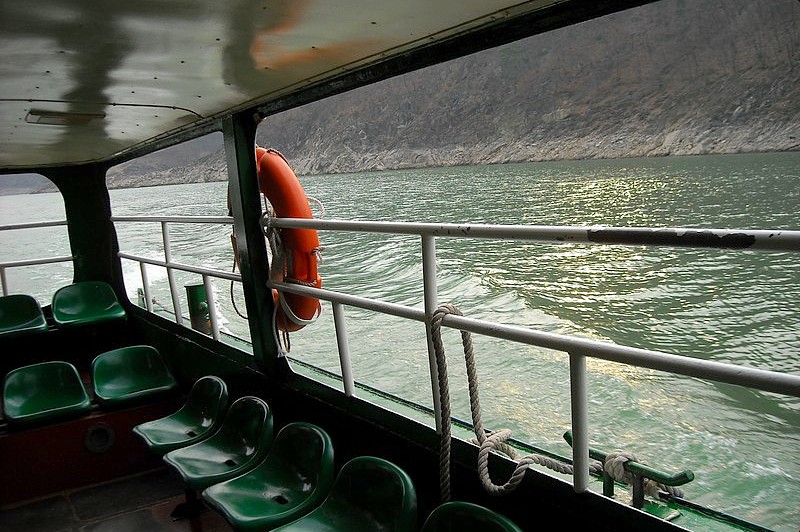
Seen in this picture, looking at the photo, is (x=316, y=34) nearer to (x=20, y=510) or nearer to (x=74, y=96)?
(x=74, y=96)

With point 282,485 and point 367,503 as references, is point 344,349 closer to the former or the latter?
point 282,485

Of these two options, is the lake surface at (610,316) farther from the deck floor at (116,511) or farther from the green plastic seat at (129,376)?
the green plastic seat at (129,376)

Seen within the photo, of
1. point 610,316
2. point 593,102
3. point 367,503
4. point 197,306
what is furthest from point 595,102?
point 367,503

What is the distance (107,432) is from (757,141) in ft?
161

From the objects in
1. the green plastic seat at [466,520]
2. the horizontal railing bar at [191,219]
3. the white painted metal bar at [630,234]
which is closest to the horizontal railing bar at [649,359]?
the white painted metal bar at [630,234]

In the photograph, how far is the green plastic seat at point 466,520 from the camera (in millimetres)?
1395

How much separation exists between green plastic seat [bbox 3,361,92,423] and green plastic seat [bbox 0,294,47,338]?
714 millimetres

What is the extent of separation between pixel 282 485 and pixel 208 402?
0.85m

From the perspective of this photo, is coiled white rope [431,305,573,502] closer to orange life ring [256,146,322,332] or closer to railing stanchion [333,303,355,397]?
railing stanchion [333,303,355,397]

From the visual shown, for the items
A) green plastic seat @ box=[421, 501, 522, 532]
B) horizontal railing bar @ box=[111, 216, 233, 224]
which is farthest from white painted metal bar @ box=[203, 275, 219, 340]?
green plastic seat @ box=[421, 501, 522, 532]

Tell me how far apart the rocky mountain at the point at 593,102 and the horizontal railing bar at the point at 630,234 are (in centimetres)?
4666

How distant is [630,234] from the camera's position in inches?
49.3

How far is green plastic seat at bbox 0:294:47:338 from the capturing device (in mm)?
3850

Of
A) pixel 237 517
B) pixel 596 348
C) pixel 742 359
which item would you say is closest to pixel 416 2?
pixel 596 348
